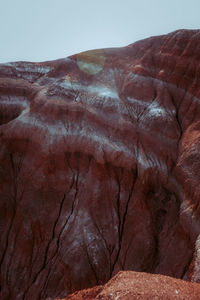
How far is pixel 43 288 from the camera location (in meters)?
10.9

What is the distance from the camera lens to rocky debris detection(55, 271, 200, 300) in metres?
3.75

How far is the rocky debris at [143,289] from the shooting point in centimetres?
375

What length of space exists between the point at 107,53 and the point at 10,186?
39.9 ft

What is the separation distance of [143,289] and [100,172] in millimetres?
8832

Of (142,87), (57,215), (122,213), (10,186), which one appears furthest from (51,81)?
(122,213)

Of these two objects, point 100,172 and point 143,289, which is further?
point 100,172

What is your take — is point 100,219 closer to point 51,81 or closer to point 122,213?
point 122,213

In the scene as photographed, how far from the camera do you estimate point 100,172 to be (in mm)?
12625

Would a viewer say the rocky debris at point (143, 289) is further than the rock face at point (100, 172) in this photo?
No

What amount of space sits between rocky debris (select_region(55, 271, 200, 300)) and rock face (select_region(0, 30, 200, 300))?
5.07 metres

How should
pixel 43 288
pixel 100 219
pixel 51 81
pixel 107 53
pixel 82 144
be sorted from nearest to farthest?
pixel 43 288, pixel 100 219, pixel 82 144, pixel 51 81, pixel 107 53

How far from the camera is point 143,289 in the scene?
12.8ft

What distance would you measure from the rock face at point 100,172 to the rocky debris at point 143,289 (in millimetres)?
5073

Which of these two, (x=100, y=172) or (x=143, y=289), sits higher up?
(x=143, y=289)
